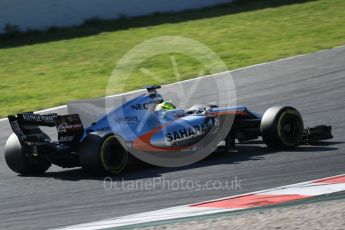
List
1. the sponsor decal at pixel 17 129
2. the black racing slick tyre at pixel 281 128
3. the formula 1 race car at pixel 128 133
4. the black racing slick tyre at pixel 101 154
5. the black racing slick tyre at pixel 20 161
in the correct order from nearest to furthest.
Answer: the black racing slick tyre at pixel 101 154 → the formula 1 race car at pixel 128 133 → the sponsor decal at pixel 17 129 → the black racing slick tyre at pixel 20 161 → the black racing slick tyre at pixel 281 128

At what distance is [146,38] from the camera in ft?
63.2

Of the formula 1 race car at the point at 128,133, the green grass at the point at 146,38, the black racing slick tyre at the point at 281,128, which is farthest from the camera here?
A: the green grass at the point at 146,38

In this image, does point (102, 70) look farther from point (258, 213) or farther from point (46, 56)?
point (258, 213)

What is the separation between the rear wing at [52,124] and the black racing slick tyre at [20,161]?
7.3 inches

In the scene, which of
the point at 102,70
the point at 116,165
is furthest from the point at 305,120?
the point at 102,70

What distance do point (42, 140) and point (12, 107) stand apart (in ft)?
17.2

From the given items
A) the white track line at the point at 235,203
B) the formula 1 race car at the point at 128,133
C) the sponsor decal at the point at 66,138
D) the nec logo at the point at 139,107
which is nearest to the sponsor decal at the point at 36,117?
the formula 1 race car at the point at 128,133

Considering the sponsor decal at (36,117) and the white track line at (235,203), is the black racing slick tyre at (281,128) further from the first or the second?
the sponsor decal at (36,117)

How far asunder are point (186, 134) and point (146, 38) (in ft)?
34.1

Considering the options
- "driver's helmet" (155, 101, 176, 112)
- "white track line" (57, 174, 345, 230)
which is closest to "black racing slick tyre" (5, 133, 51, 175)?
"driver's helmet" (155, 101, 176, 112)

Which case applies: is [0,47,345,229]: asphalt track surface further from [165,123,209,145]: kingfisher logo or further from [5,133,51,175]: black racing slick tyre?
[165,123,209,145]: kingfisher logo

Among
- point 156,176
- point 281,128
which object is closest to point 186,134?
point 156,176

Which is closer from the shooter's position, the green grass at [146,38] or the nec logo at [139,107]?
the nec logo at [139,107]

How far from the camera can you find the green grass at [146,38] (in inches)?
603
